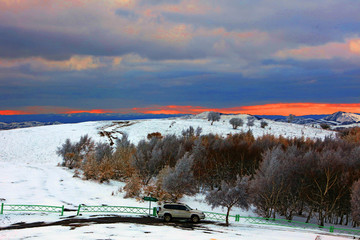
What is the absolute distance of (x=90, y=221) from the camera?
22.2 meters

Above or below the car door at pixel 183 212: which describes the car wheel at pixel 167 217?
below

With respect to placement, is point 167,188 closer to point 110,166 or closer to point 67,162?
point 110,166

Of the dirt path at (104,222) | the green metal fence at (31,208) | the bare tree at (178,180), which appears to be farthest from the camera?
the bare tree at (178,180)

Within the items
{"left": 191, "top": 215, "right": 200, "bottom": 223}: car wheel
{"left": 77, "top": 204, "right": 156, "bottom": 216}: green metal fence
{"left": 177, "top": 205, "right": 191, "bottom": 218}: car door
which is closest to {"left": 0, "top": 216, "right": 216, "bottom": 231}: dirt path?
{"left": 191, "top": 215, "right": 200, "bottom": 223}: car wheel

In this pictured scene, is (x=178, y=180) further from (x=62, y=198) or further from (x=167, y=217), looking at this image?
(x=62, y=198)

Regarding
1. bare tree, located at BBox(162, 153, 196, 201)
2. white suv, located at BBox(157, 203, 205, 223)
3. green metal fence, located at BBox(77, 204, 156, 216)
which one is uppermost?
bare tree, located at BBox(162, 153, 196, 201)

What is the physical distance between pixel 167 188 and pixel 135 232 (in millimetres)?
15344

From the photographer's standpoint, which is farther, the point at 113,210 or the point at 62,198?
the point at 62,198

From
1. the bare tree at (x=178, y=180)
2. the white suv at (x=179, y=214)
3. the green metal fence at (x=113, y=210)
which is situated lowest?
the green metal fence at (x=113, y=210)

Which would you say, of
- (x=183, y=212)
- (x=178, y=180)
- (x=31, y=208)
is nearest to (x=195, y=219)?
(x=183, y=212)

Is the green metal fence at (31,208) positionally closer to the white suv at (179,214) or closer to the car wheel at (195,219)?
the white suv at (179,214)

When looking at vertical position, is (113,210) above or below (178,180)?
below

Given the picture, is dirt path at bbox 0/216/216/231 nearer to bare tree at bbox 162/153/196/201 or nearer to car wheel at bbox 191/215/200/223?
car wheel at bbox 191/215/200/223

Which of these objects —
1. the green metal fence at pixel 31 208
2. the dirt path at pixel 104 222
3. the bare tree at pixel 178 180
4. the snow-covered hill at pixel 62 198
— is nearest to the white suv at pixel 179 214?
the dirt path at pixel 104 222
